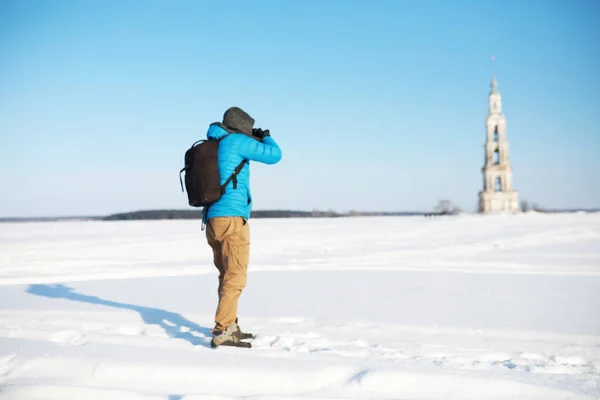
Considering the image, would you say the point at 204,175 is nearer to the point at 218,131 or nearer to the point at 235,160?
the point at 235,160

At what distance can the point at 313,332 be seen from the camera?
14.0 ft

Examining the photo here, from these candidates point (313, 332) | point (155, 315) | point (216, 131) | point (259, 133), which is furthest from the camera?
point (155, 315)

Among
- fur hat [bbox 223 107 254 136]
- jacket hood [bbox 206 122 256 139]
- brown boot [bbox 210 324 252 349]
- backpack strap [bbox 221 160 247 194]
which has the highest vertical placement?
fur hat [bbox 223 107 254 136]

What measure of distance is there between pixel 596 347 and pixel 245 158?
10.7 ft

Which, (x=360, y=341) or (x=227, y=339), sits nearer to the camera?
(x=227, y=339)

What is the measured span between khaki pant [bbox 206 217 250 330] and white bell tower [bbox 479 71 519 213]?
5239cm

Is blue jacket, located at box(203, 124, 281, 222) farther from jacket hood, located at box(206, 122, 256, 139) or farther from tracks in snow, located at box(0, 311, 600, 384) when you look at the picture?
tracks in snow, located at box(0, 311, 600, 384)

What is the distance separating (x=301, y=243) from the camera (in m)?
15.4

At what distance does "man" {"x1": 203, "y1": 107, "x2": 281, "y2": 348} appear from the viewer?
3.71m

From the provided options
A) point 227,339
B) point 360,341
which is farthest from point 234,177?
point 360,341

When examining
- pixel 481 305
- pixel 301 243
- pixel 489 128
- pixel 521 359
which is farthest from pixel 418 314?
pixel 489 128

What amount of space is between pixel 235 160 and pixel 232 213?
0.43 metres

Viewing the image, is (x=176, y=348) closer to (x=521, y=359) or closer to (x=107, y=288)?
(x=521, y=359)

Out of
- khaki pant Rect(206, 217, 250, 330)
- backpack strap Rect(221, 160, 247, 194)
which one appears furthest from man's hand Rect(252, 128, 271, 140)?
khaki pant Rect(206, 217, 250, 330)
